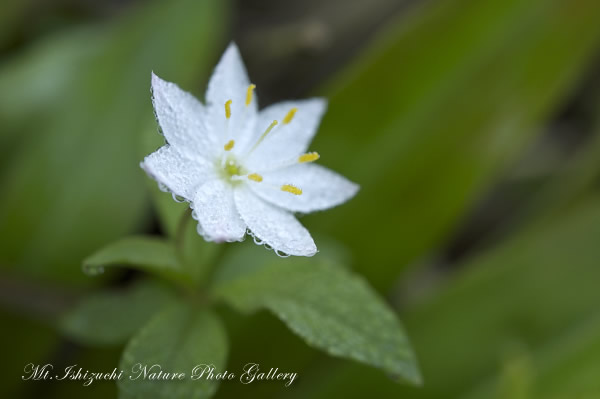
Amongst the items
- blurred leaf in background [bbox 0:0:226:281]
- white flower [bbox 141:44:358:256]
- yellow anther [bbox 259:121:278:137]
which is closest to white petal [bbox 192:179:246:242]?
white flower [bbox 141:44:358:256]

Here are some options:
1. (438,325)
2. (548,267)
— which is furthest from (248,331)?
(548,267)

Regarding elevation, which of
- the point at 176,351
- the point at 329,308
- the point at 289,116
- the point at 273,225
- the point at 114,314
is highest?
the point at 289,116

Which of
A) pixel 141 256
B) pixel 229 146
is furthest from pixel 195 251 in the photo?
pixel 229 146

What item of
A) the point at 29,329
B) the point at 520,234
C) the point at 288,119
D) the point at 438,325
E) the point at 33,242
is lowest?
the point at 29,329

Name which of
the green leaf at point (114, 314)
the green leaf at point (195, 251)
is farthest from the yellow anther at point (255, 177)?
the green leaf at point (114, 314)

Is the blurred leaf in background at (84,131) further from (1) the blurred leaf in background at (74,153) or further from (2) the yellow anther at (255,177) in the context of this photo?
(2) the yellow anther at (255,177)

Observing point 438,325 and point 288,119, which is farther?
point 438,325

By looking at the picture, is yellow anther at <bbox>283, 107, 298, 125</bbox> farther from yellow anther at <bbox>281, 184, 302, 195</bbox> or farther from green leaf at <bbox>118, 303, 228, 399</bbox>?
green leaf at <bbox>118, 303, 228, 399</bbox>

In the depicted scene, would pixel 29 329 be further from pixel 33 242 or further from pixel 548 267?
pixel 548 267

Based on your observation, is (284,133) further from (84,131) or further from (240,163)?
(84,131)
